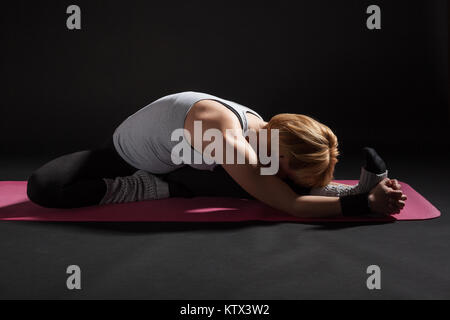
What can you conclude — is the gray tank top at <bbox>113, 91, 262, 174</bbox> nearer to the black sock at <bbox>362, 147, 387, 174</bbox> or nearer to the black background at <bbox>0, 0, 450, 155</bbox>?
the black sock at <bbox>362, 147, 387, 174</bbox>

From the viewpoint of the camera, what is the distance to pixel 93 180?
276cm

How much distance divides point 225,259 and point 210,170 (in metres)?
0.89

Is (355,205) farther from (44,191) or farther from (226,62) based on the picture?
(226,62)

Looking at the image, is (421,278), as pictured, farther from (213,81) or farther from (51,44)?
(51,44)

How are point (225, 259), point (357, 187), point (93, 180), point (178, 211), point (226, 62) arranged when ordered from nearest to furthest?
point (225, 259), point (357, 187), point (178, 211), point (93, 180), point (226, 62)

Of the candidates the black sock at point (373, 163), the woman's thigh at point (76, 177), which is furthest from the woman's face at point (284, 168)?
the woman's thigh at point (76, 177)

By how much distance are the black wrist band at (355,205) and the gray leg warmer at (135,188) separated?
88cm

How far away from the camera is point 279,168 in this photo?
2.45 meters

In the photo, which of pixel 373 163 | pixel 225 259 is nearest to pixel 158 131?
pixel 225 259

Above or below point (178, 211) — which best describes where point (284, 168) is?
above

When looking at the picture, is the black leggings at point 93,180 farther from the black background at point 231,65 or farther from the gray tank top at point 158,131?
the black background at point 231,65

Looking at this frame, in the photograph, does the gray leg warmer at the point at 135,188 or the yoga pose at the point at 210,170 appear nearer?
the yoga pose at the point at 210,170

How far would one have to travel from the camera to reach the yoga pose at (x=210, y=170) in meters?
2.39

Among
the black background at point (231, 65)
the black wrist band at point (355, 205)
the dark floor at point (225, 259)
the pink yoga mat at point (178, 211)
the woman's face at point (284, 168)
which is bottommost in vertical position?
the dark floor at point (225, 259)
